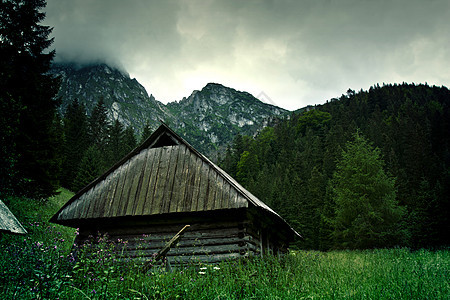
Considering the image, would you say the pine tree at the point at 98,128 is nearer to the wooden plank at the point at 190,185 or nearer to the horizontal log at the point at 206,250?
the wooden plank at the point at 190,185

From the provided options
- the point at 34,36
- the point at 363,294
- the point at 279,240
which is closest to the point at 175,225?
the point at 363,294

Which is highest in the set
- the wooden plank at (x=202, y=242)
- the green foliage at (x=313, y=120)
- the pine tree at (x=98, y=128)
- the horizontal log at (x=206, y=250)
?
the green foliage at (x=313, y=120)

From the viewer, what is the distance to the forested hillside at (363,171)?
2433 cm

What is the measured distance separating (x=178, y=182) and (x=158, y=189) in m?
0.83

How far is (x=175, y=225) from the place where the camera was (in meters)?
11.4

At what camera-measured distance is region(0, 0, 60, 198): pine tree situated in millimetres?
19719

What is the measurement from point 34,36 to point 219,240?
20.3 m

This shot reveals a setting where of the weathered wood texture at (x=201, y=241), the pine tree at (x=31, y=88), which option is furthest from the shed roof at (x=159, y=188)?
the pine tree at (x=31, y=88)

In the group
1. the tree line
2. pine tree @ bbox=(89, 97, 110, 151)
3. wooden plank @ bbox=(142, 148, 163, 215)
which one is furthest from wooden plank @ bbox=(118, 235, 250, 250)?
pine tree @ bbox=(89, 97, 110, 151)

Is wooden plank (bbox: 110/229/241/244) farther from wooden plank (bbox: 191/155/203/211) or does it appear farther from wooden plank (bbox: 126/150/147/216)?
wooden plank (bbox: 126/150/147/216)

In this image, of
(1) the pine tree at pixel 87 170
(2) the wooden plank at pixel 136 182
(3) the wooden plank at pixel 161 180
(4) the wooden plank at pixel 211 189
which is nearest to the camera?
(4) the wooden plank at pixel 211 189

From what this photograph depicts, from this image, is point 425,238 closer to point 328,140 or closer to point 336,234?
point 336,234

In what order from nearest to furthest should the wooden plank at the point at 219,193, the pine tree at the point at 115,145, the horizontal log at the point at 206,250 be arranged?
the wooden plank at the point at 219,193, the horizontal log at the point at 206,250, the pine tree at the point at 115,145

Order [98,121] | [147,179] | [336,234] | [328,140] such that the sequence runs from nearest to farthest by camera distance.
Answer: [147,179], [336,234], [98,121], [328,140]
